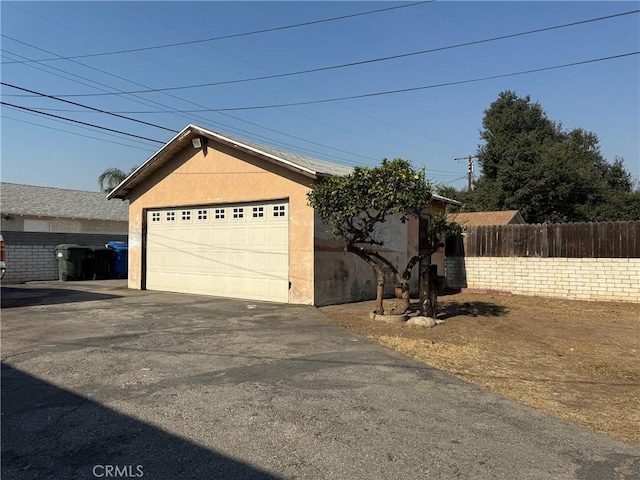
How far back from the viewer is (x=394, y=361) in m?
6.80

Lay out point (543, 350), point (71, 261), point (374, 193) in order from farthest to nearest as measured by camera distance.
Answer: point (71, 261) < point (374, 193) < point (543, 350)

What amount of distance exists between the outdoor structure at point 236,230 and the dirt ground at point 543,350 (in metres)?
1.27

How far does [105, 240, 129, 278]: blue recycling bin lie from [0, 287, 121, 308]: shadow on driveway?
19.0 feet

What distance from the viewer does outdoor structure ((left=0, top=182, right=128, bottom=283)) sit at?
64.3ft

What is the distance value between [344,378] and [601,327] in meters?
7.76

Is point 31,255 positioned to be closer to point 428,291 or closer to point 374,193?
point 374,193

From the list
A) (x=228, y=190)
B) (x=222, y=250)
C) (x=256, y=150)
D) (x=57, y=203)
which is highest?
(x=256, y=150)

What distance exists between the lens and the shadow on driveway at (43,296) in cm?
1248

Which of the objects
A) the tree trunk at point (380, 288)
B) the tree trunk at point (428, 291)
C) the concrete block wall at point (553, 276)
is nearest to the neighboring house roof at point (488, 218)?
the concrete block wall at point (553, 276)

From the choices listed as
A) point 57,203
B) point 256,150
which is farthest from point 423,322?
point 57,203

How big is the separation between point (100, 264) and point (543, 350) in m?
19.4

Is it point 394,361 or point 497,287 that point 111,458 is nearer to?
point 394,361

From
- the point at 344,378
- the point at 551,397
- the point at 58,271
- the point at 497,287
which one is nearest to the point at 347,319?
the point at 344,378

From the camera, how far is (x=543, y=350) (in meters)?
8.10
